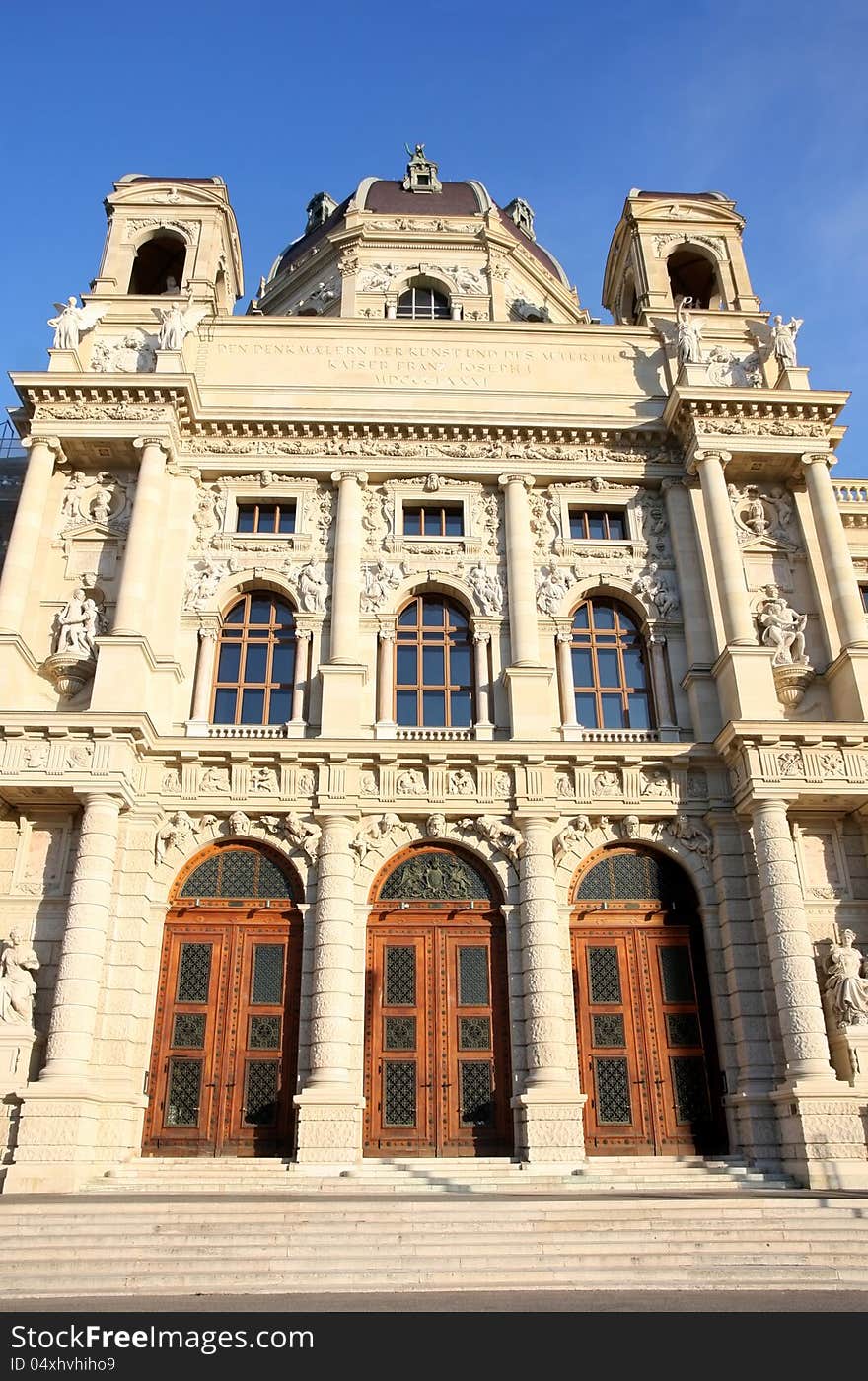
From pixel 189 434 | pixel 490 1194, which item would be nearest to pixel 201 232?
pixel 189 434

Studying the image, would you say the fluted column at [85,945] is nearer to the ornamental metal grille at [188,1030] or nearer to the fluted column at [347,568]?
the ornamental metal grille at [188,1030]

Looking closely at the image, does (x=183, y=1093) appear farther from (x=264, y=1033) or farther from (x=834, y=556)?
(x=834, y=556)

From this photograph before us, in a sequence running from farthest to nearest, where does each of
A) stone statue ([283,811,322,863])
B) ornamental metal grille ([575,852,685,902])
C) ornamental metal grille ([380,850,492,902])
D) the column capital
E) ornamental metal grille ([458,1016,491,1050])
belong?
the column capital < ornamental metal grille ([575,852,685,902]) < ornamental metal grille ([380,850,492,902]) < stone statue ([283,811,322,863]) < ornamental metal grille ([458,1016,491,1050])

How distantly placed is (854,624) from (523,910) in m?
8.99

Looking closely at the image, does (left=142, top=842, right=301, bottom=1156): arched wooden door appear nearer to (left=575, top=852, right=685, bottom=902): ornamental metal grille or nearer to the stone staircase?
the stone staircase

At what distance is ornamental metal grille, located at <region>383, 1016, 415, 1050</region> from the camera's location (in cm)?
1755

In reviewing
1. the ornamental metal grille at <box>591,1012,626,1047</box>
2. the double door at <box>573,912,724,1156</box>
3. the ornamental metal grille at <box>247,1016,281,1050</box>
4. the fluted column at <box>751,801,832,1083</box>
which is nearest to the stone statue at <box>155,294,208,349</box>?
the ornamental metal grille at <box>247,1016,281,1050</box>

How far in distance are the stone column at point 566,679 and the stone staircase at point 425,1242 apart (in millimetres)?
8891

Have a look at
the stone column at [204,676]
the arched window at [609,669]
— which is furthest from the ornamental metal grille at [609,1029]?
the stone column at [204,676]

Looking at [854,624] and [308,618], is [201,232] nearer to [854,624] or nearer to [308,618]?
[308,618]

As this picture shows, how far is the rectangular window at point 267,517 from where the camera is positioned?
73.6 ft

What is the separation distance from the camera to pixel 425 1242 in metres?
11.1

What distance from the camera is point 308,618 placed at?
68.8 ft

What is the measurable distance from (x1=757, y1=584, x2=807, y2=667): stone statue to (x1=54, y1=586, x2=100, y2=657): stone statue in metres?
13.5
